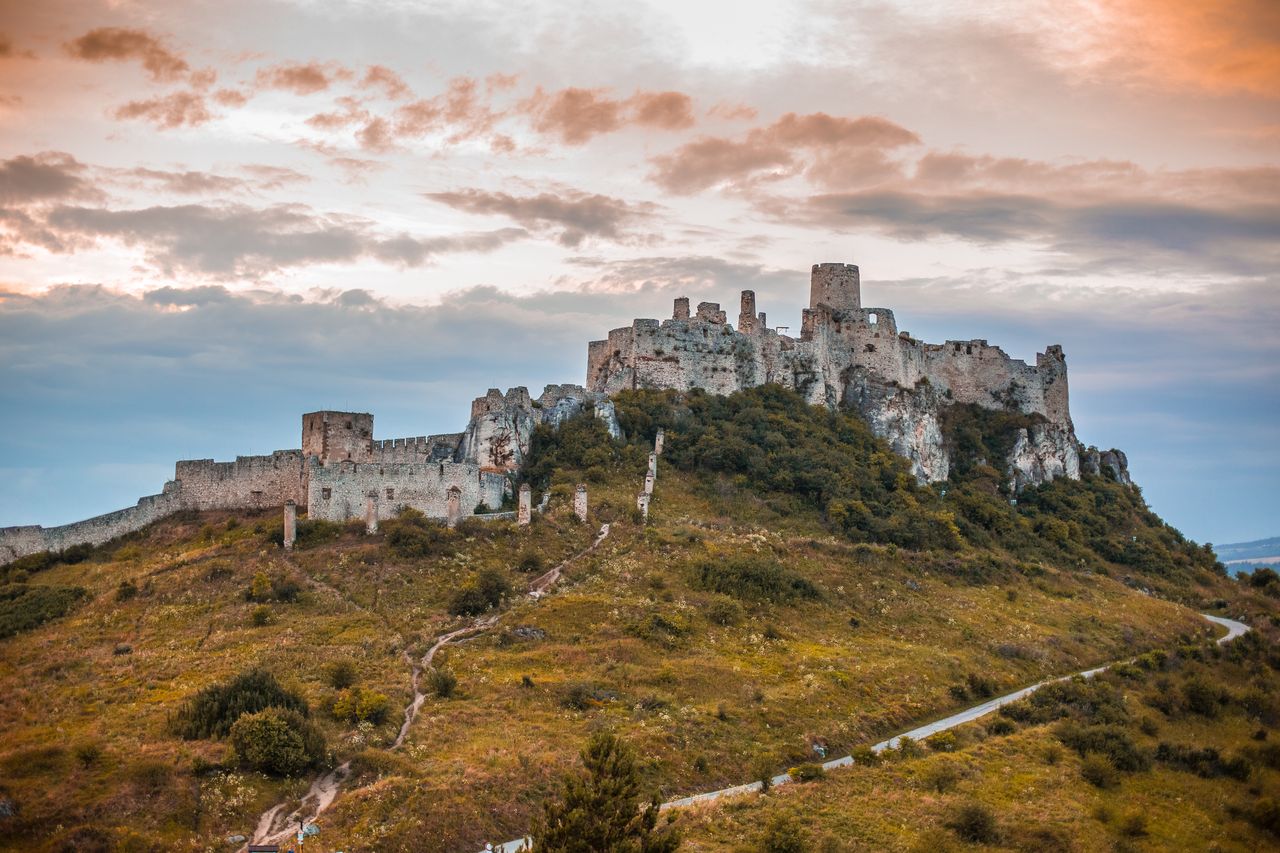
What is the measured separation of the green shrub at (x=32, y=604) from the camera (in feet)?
155

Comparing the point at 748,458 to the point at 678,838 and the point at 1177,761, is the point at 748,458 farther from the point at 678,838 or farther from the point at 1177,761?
the point at 678,838

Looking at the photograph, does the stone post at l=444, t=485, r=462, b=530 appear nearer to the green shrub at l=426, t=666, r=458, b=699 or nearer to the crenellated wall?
the green shrub at l=426, t=666, r=458, b=699

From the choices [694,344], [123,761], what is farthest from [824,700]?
[694,344]

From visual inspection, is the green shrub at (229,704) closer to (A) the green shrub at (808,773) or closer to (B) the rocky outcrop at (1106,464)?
(A) the green shrub at (808,773)

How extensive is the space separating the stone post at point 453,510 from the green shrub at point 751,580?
1125 cm

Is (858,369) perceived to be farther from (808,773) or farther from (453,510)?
(808,773)

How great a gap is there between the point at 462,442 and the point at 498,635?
68.8 ft

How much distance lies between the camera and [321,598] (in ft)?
157

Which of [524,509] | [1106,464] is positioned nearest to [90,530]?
[524,509]

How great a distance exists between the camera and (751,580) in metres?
54.2

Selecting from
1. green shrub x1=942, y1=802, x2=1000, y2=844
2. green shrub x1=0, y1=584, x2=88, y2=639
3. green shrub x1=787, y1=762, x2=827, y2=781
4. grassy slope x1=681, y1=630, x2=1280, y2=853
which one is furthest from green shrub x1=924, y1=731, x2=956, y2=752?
green shrub x1=0, y1=584, x2=88, y2=639

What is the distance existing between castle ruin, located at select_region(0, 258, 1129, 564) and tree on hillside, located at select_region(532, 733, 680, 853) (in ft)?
86.8

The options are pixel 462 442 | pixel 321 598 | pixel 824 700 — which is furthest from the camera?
pixel 462 442

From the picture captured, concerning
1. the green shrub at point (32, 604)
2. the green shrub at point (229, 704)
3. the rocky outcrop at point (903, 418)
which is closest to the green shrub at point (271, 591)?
the green shrub at point (32, 604)
